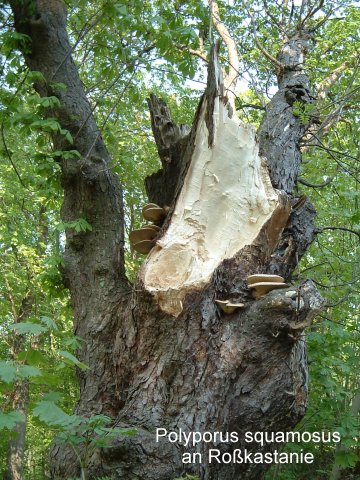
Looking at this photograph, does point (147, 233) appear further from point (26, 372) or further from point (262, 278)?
point (26, 372)

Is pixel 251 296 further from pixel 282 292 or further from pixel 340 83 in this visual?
pixel 340 83

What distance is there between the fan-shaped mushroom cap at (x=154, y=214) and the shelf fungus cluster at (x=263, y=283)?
1045 mm

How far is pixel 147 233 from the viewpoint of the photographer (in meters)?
3.95

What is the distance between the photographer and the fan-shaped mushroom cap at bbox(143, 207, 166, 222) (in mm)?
3969

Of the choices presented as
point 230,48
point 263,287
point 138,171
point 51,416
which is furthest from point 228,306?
point 138,171

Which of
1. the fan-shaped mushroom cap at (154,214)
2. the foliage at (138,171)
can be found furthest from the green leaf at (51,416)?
the fan-shaped mushroom cap at (154,214)

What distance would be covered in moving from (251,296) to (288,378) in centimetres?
59

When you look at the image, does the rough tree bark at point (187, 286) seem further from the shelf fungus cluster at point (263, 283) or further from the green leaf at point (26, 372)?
the green leaf at point (26, 372)

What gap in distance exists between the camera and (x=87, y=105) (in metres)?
4.58

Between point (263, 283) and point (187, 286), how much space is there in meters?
0.51

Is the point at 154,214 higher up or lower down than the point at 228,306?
higher up

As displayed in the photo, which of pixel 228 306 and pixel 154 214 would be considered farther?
pixel 154 214

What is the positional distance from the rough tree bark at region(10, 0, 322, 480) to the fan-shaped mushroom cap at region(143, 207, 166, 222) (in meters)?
0.25

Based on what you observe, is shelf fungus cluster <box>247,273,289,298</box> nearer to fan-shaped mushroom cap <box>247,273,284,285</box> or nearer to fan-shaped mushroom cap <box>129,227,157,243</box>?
fan-shaped mushroom cap <box>247,273,284,285</box>
